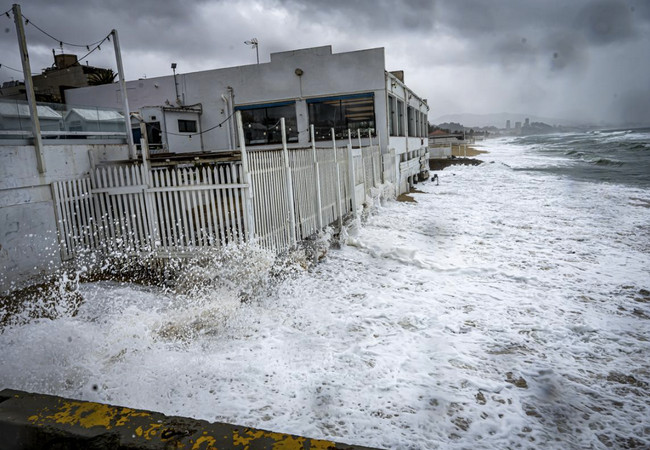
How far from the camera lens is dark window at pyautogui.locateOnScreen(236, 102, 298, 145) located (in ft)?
71.9

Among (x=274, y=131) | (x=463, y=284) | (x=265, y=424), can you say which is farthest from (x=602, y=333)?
(x=274, y=131)

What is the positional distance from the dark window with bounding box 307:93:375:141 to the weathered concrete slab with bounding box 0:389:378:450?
19.5 m

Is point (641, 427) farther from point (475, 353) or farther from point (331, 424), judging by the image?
point (331, 424)

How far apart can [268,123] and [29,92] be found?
15159 mm

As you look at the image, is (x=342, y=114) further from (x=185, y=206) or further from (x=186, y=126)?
(x=185, y=206)

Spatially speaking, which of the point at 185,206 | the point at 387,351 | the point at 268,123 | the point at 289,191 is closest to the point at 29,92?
the point at 185,206

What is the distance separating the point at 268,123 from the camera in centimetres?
2231

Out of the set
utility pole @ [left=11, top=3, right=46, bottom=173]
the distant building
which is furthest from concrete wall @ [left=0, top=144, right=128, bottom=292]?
the distant building

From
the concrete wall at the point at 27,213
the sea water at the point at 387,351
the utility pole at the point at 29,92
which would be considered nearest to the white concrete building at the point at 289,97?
the sea water at the point at 387,351

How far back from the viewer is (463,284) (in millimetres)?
7637

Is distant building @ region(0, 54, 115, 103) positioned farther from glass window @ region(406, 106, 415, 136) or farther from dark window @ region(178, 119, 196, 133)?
glass window @ region(406, 106, 415, 136)

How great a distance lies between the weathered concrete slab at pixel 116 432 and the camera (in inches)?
75.6

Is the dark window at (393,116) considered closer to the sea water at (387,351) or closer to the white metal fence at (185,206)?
the sea water at (387,351)

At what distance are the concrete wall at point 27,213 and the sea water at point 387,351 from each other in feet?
3.40
